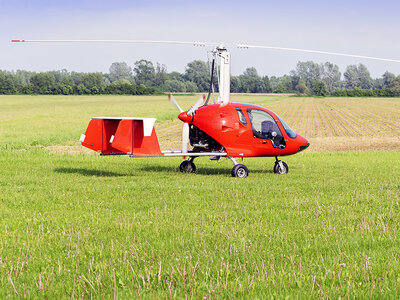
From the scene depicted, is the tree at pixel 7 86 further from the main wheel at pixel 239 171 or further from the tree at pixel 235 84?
the main wheel at pixel 239 171

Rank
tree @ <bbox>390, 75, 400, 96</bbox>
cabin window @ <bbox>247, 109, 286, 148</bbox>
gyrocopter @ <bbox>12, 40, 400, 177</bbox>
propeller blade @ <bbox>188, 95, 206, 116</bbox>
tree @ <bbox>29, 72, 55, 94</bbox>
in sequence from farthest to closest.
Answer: tree @ <bbox>390, 75, 400, 96</bbox>, tree @ <bbox>29, 72, 55, 94</bbox>, cabin window @ <bbox>247, 109, 286, 148</bbox>, propeller blade @ <bbox>188, 95, 206, 116</bbox>, gyrocopter @ <bbox>12, 40, 400, 177</bbox>

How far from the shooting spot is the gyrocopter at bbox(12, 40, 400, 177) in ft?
44.0

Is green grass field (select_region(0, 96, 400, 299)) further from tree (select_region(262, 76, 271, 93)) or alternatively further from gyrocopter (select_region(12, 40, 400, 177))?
tree (select_region(262, 76, 271, 93))

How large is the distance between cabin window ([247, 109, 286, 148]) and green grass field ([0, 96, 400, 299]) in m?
2.05

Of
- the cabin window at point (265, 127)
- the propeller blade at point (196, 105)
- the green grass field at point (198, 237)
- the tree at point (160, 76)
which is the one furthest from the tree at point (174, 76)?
the green grass field at point (198, 237)

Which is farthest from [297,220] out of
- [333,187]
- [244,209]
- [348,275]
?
[333,187]

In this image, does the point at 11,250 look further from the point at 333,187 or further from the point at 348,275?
the point at 333,187

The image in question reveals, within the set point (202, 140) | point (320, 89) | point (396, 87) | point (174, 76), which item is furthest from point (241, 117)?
point (174, 76)

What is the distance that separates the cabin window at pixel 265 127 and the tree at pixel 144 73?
14952 centimetres

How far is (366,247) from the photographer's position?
5875mm

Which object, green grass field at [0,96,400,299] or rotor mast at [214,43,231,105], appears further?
rotor mast at [214,43,231,105]

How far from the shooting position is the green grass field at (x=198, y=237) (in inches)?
177

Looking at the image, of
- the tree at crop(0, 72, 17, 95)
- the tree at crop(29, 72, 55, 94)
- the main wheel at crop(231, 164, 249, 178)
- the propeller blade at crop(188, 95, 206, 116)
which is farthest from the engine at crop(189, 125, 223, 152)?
the tree at crop(0, 72, 17, 95)

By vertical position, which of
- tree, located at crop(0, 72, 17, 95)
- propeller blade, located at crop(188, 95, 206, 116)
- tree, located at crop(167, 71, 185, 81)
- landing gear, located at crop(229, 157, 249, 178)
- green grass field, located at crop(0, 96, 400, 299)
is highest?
tree, located at crop(167, 71, 185, 81)
